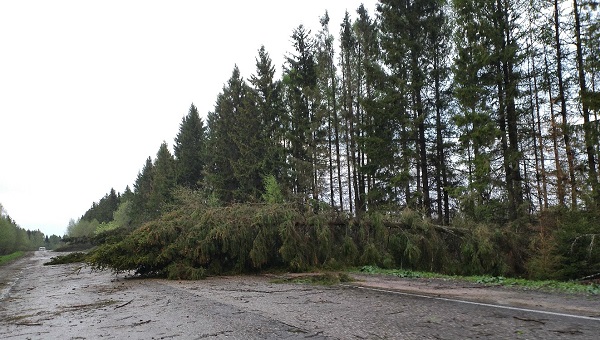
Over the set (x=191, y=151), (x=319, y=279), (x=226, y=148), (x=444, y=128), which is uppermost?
(x=191, y=151)

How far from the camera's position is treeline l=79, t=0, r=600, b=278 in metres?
15.3

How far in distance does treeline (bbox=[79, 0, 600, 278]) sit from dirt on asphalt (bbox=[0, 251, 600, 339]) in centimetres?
473

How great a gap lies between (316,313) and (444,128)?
18.7m

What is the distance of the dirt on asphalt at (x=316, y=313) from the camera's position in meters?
5.11

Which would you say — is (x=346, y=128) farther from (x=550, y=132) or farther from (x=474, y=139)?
(x=550, y=132)

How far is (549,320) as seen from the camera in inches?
209

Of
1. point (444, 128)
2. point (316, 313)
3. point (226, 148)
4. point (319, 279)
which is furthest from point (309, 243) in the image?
point (226, 148)

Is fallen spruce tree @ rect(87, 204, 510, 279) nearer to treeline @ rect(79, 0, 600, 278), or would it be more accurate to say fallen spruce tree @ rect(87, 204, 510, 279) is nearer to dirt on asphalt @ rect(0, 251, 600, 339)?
treeline @ rect(79, 0, 600, 278)

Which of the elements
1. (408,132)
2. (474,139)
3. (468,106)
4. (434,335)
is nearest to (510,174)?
(474,139)

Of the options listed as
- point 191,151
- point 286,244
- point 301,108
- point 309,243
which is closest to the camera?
point 286,244

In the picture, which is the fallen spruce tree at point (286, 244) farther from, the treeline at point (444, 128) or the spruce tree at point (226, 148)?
the spruce tree at point (226, 148)

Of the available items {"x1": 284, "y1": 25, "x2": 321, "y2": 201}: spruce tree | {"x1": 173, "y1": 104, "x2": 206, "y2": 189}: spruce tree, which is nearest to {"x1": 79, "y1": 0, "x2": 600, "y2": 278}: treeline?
{"x1": 284, "y1": 25, "x2": 321, "y2": 201}: spruce tree

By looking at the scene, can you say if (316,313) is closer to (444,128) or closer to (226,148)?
(444,128)

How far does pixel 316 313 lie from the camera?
6.55 meters
